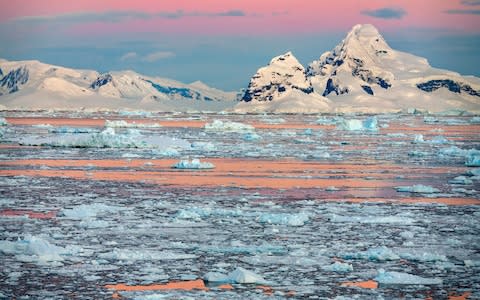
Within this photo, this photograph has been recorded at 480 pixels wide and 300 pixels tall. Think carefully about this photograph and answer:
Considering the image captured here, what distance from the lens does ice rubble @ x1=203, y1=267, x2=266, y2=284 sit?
504 inches

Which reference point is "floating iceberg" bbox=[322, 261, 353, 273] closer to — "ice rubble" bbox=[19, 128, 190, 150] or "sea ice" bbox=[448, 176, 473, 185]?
"sea ice" bbox=[448, 176, 473, 185]

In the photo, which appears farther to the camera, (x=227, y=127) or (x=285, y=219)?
(x=227, y=127)

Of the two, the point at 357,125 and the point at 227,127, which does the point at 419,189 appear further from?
the point at 357,125

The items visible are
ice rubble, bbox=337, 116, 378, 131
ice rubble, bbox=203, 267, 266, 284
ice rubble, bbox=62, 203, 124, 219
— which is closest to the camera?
ice rubble, bbox=203, 267, 266, 284

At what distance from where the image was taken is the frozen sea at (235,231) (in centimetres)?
1266

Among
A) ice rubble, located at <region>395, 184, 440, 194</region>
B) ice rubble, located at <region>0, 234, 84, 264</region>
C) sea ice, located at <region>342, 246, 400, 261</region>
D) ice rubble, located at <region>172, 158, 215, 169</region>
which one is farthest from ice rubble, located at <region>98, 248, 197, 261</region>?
ice rubble, located at <region>172, 158, 215, 169</region>

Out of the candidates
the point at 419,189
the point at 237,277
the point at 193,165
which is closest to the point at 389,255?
the point at 237,277

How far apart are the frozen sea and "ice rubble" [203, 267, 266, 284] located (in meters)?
0.02

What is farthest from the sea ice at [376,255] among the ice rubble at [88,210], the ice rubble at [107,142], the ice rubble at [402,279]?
the ice rubble at [107,142]

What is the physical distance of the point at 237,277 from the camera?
1287cm

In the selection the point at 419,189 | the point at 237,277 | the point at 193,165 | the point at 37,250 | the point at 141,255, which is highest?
the point at 193,165

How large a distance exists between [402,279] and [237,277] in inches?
105

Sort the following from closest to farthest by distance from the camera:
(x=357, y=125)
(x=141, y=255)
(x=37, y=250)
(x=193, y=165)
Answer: (x=37, y=250)
(x=141, y=255)
(x=193, y=165)
(x=357, y=125)

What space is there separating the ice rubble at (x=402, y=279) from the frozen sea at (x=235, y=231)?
0.11 ft
